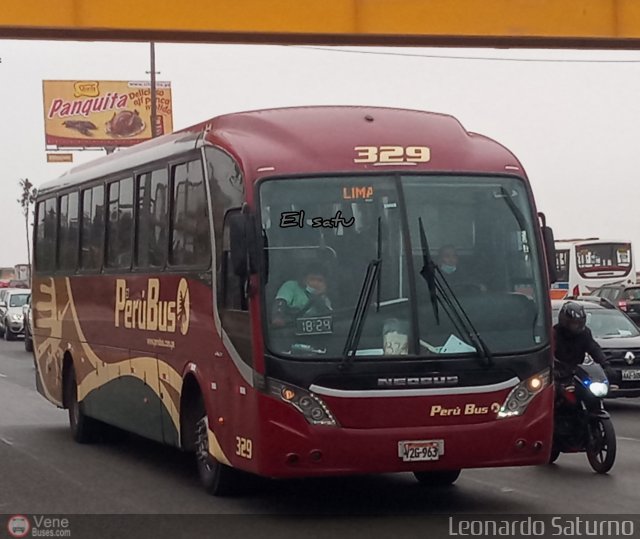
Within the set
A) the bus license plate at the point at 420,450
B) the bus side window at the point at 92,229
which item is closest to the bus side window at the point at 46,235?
the bus side window at the point at 92,229

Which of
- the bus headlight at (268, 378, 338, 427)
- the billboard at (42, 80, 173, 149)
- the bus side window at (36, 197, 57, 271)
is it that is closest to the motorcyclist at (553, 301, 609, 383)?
the bus headlight at (268, 378, 338, 427)

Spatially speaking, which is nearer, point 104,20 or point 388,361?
point 388,361

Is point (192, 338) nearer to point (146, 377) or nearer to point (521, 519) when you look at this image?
point (146, 377)

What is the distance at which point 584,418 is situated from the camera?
13.7 metres

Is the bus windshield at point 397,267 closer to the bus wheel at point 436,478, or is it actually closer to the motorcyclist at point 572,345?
the bus wheel at point 436,478

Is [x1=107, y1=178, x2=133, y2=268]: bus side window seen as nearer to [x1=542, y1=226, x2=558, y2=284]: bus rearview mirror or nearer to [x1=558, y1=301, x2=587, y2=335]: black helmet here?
[x1=558, y1=301, x2=587, y2=335]: black helmet

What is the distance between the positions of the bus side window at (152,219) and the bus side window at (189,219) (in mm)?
333

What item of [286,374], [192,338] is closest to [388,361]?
[286,374]

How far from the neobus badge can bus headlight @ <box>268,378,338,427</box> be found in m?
2.35

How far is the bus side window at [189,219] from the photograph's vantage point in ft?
41.3

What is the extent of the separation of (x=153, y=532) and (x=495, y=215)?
11.5ft

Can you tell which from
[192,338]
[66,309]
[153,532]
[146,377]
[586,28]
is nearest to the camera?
[153,532]

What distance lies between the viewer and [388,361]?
11.0 m

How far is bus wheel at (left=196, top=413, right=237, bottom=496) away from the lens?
1237cm
